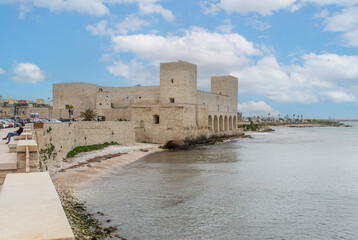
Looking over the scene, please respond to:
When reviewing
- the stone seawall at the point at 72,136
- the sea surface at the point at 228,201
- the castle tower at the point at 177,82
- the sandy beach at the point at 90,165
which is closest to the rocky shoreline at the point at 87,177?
the sandy beach at the point at 90,165

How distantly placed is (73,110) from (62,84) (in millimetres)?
5493

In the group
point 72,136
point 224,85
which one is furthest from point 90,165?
point 224,85

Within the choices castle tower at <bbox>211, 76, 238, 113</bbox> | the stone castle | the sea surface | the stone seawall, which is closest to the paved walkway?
the sea surface

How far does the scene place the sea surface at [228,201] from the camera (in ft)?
26.7

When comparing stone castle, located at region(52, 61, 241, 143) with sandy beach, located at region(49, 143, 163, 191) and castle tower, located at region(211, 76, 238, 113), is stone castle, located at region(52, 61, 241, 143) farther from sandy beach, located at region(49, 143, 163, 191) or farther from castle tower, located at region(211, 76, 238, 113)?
sandy beach, located at region(49, 143, 163, 191)

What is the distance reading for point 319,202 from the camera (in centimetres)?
1070

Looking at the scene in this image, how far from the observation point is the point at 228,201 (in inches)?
417

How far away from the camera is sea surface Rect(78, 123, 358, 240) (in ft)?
26.7

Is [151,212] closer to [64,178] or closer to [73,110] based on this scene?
[64,178]

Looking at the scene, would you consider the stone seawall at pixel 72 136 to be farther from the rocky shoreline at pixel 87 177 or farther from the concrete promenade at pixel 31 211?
the concrete promenade at pixel 31 211

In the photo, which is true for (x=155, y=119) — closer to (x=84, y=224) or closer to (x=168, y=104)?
(x=168, y=104)

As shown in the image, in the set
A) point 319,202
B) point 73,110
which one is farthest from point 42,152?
point 73,110

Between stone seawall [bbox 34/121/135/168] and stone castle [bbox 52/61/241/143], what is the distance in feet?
8.41

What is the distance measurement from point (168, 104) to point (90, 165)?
42.8 feet
